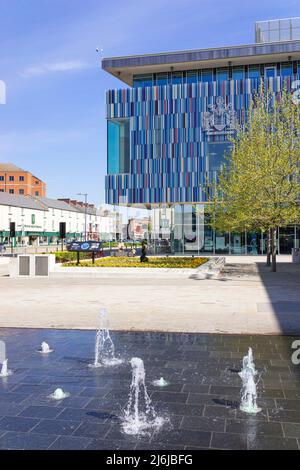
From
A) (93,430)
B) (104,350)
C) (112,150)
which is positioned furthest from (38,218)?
(93,430)

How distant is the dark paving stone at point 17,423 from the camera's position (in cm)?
497

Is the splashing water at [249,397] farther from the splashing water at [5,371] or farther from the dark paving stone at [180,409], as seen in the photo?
the splashing water at [5,371]

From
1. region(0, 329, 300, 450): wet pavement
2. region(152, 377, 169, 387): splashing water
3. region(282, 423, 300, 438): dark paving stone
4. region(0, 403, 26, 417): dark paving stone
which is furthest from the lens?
region(152, 377, 169, 387): splashing water

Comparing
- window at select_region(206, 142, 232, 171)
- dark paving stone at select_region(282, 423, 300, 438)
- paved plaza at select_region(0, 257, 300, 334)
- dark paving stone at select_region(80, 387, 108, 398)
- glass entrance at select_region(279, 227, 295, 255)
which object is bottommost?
paved plaza at select_region(0, 257, 300, 334)

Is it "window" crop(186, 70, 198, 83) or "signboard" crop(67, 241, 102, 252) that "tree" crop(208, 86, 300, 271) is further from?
"window" crop(186, 70, 198, 83)

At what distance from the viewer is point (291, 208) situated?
78.7ft

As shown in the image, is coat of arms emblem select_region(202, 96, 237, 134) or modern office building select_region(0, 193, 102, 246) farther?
modern office building select_region(0, 193, 102, 246)

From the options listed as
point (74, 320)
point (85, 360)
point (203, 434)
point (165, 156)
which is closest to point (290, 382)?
point (203, 434)

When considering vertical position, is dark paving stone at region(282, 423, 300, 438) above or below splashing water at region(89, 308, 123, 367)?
above

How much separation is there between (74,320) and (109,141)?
39.2 m

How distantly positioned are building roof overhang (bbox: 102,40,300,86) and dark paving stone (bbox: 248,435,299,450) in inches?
1860

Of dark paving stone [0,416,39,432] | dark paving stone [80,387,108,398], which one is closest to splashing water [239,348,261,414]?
dark paving stone [80,387,108,398]

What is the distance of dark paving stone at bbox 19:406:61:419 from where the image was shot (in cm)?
532

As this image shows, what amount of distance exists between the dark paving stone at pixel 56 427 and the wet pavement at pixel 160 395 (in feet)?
0.04
